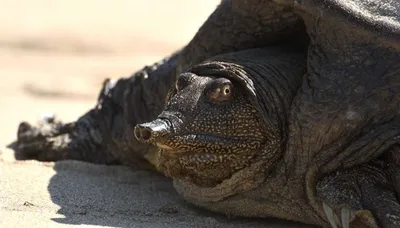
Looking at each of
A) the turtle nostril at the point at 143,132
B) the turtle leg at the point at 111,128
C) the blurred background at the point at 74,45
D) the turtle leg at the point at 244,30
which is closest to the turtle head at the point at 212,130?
the turtle nostril at the point at 143,132

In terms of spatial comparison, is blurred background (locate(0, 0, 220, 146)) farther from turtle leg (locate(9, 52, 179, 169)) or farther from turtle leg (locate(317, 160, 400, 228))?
turtle leg (locate(317, 160, 400, 228))

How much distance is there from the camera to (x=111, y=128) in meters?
5.30

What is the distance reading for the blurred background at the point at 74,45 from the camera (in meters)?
7.98

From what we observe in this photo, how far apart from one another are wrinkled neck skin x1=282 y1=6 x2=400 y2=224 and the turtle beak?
1.82 ft

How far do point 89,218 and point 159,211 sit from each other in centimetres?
39

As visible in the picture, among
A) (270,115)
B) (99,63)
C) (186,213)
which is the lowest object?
(99,63)

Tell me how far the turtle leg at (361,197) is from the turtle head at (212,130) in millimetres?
375

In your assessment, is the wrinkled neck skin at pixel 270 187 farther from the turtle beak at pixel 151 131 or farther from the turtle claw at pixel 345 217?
the turtle beak at pixel 151 131

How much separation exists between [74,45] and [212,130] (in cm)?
779

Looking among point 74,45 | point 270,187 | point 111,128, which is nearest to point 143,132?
point 270,187

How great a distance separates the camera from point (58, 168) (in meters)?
4.93

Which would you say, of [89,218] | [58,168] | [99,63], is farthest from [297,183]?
[99,63]

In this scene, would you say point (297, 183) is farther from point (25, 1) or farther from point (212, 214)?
point (25, 1)

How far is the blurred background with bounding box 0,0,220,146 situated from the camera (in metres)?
7.98
